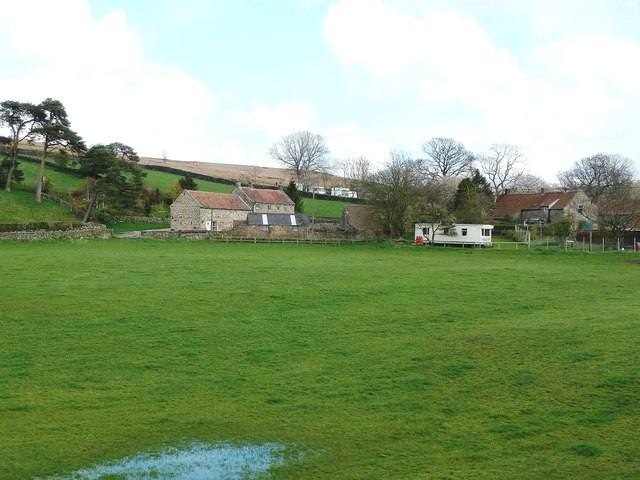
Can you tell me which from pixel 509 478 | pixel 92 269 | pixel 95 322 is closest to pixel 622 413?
pixel 509 478

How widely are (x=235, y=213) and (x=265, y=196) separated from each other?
8180mm

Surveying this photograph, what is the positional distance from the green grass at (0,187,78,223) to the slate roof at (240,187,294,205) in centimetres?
2275

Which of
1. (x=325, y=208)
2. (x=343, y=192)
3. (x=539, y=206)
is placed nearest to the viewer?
(x=539, y=206)

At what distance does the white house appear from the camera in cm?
5838

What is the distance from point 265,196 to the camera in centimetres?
8281

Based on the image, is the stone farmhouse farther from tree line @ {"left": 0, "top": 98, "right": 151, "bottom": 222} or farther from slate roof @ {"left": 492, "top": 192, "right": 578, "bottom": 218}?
slate roof @ {"left": 492, "top": 192, "right": 578, "bottom": 218}

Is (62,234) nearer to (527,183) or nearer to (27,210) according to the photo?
(27,210)

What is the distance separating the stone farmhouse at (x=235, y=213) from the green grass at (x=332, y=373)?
3936 cm

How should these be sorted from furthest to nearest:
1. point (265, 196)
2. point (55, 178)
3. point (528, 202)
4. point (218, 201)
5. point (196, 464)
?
point (528, 202)
point (265, 196)
point (55, 178)
point (218, 201)
point (196, 464)

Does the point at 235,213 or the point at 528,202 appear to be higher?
the point at 528,202

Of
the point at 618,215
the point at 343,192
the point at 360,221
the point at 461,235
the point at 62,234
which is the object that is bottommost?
the point at 62,234

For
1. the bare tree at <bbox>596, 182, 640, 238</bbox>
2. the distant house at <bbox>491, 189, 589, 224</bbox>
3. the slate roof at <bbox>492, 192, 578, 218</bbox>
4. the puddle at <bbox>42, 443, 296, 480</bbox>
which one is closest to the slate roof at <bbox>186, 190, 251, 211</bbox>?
the distant house at <bbox>491, 189, 589, 224</bbox>

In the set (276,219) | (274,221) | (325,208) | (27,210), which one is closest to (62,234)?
(27,210)

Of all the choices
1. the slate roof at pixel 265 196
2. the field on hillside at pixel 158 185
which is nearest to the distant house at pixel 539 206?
the field on hillside at pixel 158 185
